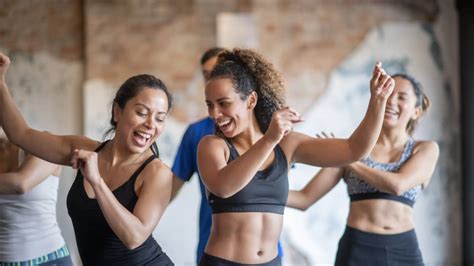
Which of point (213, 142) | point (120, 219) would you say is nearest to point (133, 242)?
point (120, 219)

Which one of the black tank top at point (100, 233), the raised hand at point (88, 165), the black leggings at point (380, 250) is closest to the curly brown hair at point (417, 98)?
the black leggings at point (380, 250)

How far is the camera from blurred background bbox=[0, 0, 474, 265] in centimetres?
466

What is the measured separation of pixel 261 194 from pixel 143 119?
18.9 inches

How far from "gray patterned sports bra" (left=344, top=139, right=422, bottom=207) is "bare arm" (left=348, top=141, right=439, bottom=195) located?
3 centimetres

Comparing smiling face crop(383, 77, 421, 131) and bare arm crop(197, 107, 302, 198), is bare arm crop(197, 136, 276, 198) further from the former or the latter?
smiling face crop(383, 77, 421, 131)

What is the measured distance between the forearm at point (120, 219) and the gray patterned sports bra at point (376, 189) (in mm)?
1140

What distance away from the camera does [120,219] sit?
6.39ft

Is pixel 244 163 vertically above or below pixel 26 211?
above

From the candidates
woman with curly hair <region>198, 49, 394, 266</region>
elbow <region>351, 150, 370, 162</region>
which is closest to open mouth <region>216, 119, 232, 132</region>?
woman with curly hair <region>198, 49, 394, 266</region>

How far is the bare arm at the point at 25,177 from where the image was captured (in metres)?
2.51

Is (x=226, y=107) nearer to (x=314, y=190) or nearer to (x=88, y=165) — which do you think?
(x=88, y=165)

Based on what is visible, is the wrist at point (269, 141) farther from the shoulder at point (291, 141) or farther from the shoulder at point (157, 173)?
the shoulder at point (157, 173)

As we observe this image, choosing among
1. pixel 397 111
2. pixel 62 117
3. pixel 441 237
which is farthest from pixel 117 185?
pixel 441 237

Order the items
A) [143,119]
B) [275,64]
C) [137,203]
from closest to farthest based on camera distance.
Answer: [137,203] → [143,119] → [275,64]
